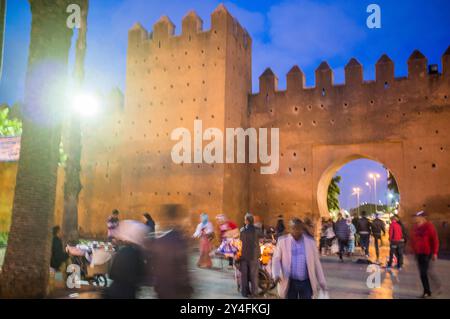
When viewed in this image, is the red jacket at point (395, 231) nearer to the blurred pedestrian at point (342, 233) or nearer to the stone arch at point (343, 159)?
the blurred pedestrian at point (342, 233)

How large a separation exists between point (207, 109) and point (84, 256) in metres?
9.51

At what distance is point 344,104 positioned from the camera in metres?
17.4

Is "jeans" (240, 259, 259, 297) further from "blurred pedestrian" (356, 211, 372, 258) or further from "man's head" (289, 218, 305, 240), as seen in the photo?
"blurred pedestrian" (356, 211, 372, 258)

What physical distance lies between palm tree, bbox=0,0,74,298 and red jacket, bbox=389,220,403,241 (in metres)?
7.61

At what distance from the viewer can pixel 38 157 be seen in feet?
23.3

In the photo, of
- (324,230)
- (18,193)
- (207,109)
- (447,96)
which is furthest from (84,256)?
(447,96)

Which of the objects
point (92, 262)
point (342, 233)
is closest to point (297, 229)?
point (92, 262)

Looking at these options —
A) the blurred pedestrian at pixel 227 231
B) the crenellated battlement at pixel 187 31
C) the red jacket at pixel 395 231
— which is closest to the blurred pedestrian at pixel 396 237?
the red jacket at pixel 395 231

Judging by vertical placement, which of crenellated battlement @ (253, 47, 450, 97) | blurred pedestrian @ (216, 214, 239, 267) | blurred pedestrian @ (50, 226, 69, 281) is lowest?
blurred pedestrian @ (50, 226, 69, 281)

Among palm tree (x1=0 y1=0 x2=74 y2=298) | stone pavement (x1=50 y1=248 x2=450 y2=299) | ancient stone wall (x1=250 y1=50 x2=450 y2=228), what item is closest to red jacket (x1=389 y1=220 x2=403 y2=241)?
stone pavement (x1=50 y1=248 x2=450 y2=299)

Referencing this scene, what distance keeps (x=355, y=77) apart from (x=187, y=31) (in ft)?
23.2

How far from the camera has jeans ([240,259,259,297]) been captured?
7.25 meters

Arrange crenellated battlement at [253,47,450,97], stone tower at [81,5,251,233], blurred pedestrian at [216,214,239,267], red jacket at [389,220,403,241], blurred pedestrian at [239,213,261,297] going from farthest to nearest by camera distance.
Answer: stone tower at [81,5,251,233] < crenellated battlement at [253,47,450,97] < red jacket at [389,220,403,241] < blurred pedestrian at [216,214,239,267] < blurred pedestrian at [239,213,261,297]
